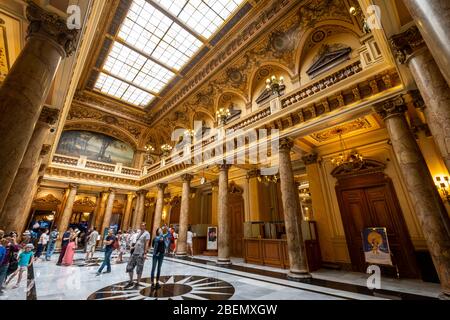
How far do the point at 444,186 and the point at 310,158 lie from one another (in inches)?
153

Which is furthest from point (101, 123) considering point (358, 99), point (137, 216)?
point (358, 99)

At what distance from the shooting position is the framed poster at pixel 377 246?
17.1 feet

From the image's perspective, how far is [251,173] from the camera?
1038cm

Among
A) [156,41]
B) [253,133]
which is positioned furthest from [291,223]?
[156,41]

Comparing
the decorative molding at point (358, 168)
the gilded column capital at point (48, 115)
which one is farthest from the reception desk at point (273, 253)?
the gilded column capital at point (48, 115)

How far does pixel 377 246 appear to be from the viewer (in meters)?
5.41

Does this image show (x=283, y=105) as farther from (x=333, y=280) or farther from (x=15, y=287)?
(x=15, y=287)

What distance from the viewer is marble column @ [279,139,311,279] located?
5482mm

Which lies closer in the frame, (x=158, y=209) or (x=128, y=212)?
(x=158, y=209)

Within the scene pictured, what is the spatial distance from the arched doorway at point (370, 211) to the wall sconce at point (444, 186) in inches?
44.3

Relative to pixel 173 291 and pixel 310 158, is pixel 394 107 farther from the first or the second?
pixel 173 291

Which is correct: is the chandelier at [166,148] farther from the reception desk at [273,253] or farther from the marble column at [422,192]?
the marble column at [422,192]

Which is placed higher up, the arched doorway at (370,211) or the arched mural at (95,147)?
the arched mural at (95,147)

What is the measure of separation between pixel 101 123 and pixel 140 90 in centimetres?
462
